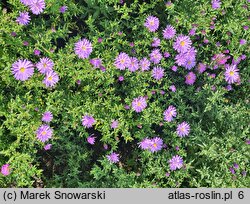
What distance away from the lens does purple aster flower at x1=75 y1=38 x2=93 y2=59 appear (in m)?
2.69

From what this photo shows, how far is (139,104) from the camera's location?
285 centimetres

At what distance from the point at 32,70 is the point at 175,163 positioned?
136 centimetres

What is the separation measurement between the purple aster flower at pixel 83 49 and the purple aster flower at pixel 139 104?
0.56 metres

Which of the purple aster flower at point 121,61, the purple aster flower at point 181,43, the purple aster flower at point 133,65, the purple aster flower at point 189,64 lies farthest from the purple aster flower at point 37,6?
the purple aster flower at point 189,64

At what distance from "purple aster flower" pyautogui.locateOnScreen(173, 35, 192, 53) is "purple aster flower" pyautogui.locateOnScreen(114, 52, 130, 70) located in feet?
1.54

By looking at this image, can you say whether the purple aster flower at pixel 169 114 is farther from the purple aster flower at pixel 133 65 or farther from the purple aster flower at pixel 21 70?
the purple aster flower at pixel 21 70

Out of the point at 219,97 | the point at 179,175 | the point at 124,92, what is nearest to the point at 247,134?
the point at 219,97

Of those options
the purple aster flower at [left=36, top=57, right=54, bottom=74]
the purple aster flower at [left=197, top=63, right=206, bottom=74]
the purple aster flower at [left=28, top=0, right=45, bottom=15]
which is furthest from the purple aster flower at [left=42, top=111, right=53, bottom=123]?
the purple aster flower at [left=197, top=63, right=206, bottom=74]

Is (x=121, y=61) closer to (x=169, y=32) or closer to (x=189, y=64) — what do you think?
(x=169, y=32)

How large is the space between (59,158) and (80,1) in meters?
1.38

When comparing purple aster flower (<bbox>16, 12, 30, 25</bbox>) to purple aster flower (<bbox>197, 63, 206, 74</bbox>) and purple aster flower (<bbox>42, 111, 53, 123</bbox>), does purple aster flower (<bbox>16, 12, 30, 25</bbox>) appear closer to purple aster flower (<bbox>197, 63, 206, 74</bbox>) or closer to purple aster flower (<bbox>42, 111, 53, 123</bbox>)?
purple aster flower (<bbox>42, 111, 53, 123</bbox>)

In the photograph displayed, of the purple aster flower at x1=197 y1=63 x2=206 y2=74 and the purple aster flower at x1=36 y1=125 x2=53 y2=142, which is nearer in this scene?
the purple aster flower at x1=36 y1=125 x2=53 y2=142

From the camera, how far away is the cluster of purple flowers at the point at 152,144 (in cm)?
288

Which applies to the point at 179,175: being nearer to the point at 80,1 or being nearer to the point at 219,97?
the point at 219,97
